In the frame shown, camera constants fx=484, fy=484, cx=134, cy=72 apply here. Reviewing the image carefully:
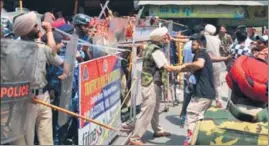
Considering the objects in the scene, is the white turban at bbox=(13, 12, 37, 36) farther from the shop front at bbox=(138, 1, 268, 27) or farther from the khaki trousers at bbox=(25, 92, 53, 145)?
the shop front at bbox=(138, 1, 268, 27)

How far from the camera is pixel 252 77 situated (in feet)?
11.8

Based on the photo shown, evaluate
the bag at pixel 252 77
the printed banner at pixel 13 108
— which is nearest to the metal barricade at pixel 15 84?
the printed banner at pixel 13 108

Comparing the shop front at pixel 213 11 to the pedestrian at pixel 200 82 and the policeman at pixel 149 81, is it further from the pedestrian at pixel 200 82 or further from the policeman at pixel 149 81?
the pedestrian at pixel 200 82

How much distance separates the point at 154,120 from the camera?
7.13 m

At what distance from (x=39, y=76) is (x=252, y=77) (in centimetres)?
193

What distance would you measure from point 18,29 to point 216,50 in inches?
182

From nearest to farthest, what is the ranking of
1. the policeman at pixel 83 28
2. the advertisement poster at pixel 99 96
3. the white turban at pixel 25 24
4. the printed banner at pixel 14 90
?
the printed banner at pixel 14 90 < the white turban at pixel 25 24 < the advertisement poster at pixel 99 96 < the policeman at pixel 83 28

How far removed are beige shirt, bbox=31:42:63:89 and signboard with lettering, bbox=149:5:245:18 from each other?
841 inches

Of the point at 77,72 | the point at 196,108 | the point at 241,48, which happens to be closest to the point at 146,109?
the point at 196,108

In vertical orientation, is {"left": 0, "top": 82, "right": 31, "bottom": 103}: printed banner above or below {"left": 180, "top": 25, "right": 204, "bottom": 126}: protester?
above

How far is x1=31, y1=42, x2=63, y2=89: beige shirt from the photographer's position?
4.38 metres

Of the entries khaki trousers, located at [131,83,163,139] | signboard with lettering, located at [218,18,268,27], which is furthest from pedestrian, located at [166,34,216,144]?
signboard with lettering, located at [218,18,268,27]

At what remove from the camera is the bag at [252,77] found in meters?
3.59

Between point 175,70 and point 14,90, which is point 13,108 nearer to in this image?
point 14,90
